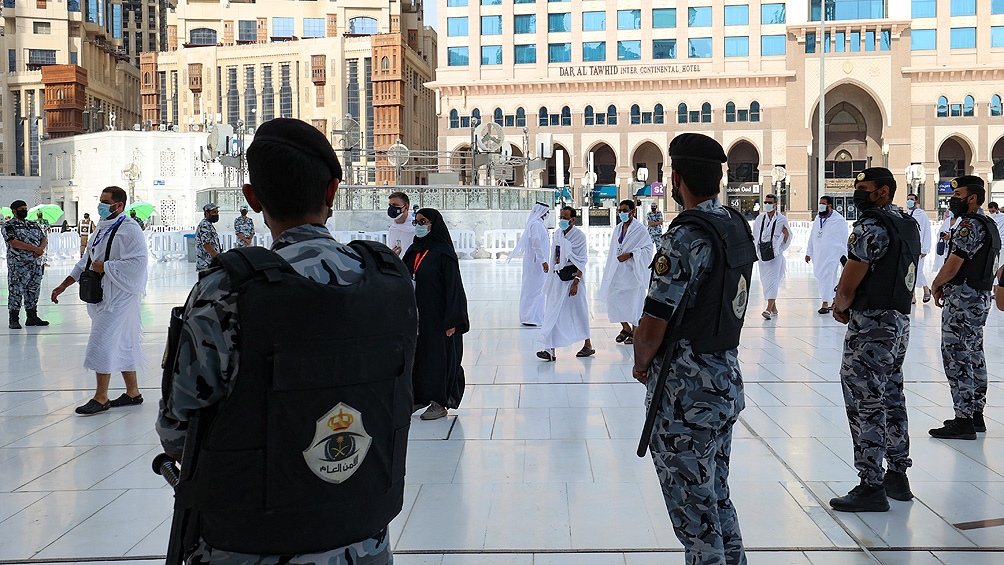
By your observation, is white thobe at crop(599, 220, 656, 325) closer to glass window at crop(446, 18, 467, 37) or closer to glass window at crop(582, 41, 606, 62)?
glass window at crop(582, 41, 606, 62)

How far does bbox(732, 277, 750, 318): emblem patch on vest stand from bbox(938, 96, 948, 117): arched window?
2221 inches

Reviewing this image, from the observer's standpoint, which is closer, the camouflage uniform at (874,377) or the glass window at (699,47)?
the camouflage uniform at (874,377)

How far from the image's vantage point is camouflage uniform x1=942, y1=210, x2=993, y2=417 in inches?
219

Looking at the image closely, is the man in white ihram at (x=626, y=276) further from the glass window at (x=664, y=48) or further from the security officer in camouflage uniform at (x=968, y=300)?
the glass window at (x=664, y=48)

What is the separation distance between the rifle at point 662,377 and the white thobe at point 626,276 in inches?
272

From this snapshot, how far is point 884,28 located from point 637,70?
48.3 feet

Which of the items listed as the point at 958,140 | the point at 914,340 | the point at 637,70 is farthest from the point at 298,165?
the point at 958,140


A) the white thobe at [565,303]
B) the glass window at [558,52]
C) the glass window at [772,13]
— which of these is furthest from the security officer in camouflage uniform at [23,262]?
the glass window at [772,13]

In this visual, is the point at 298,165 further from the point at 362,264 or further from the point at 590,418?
the point at 590,418

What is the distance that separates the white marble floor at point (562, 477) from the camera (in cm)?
375

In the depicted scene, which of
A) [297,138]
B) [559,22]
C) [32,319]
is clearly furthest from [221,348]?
[559,22]

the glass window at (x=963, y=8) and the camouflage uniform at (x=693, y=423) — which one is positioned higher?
the glass window at (x=963, y=8)

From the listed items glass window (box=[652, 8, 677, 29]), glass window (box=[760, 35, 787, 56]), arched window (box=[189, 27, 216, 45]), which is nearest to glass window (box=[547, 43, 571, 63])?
glass window (box=[652, 8, 677, 29])

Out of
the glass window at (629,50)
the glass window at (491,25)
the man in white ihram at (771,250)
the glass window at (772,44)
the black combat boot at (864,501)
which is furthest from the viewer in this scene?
the glass window at (491,25)
